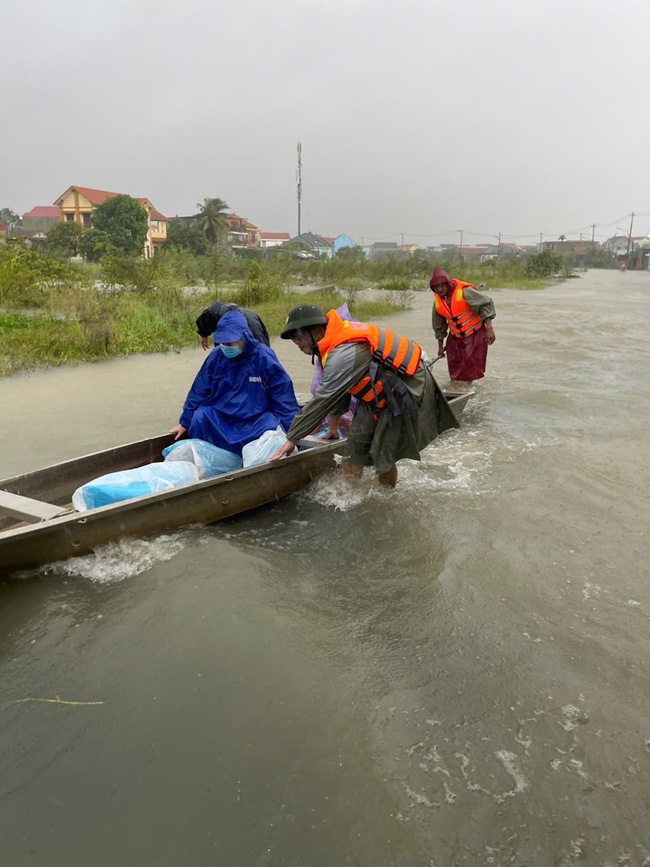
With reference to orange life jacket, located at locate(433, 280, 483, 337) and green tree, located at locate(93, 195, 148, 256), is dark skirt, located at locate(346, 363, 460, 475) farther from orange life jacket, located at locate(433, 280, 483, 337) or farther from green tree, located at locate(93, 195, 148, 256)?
green tree, located at locate(93, 195, 148, 256)

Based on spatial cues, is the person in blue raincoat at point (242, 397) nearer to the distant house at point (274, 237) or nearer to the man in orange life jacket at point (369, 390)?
the man in orange life jacket at point (369, 390)

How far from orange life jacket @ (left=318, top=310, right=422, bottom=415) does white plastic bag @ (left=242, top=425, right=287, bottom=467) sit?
603 mm

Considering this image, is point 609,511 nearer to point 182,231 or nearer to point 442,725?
point 442,725

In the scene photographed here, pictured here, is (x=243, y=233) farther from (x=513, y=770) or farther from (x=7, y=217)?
(x=513, y=770)

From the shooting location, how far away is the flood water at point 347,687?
74.3 inches

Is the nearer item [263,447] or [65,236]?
[263,447]

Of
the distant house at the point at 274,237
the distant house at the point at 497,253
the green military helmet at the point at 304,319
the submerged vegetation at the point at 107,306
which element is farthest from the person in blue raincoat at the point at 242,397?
the distant house at the point at 274,237

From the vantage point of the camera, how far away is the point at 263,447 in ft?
12.8

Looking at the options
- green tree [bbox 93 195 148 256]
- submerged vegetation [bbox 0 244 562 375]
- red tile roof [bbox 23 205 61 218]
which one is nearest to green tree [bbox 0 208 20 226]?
red tile roof [bbox 23 205 61 218]

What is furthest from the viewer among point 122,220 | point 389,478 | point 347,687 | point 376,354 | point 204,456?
point 122,220

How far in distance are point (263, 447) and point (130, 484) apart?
87 centimetres

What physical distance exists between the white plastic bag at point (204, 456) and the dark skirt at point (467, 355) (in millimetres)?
3132

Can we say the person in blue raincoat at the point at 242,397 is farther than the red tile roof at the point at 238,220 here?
No

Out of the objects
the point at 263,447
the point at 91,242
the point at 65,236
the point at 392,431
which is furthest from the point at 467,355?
the point at 65,236
